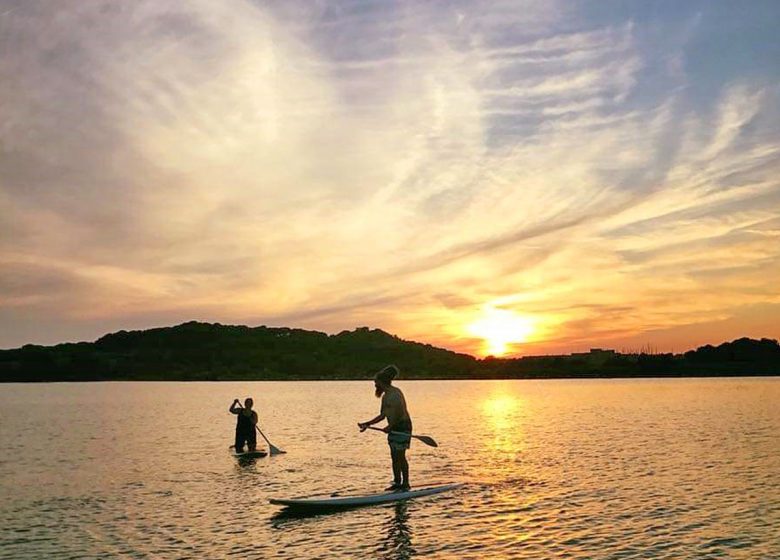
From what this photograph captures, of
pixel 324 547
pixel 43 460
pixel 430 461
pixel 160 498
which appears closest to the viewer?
pixel 324 547

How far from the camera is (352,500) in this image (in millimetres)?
24484

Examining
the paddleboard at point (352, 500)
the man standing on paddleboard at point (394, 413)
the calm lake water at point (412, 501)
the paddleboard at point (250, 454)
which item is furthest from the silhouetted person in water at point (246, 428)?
the man standing on paddleboard at point (394, 413)

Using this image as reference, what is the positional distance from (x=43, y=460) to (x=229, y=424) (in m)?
33.6

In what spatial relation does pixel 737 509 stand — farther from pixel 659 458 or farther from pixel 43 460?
pixel 43 460

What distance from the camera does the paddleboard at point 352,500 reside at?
2358 cm

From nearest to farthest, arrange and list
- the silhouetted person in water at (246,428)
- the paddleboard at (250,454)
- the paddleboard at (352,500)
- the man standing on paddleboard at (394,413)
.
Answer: the paddleboard at (352,500) → the man standing on paddleboard at (394,413) → the silhouetted person in water at (246,428) → the paddleboard at (250,454)

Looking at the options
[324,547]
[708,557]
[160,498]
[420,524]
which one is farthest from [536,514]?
[160,498]

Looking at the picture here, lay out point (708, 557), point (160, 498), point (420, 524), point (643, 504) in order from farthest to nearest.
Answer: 1. point (160, 498)
2. point (643, 504)
3. point (420, 524)
4. point (708, 557)

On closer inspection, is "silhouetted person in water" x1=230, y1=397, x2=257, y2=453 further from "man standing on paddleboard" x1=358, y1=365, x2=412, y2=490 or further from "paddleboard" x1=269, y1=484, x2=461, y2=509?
"man standing on paddleboard" x1=358, y1=365, x2=412, y2=490

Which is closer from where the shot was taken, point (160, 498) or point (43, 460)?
point (160, 498)

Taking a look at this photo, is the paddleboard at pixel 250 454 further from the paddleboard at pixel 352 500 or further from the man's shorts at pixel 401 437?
the man's shorts at pixel 401 437

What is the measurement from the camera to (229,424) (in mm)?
74875

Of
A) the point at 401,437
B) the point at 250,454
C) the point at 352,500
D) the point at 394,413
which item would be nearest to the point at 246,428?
the point at 250,454

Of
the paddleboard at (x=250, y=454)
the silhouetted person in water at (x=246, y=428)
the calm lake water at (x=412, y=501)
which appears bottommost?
the calm lake water at (x=412, y=501)
